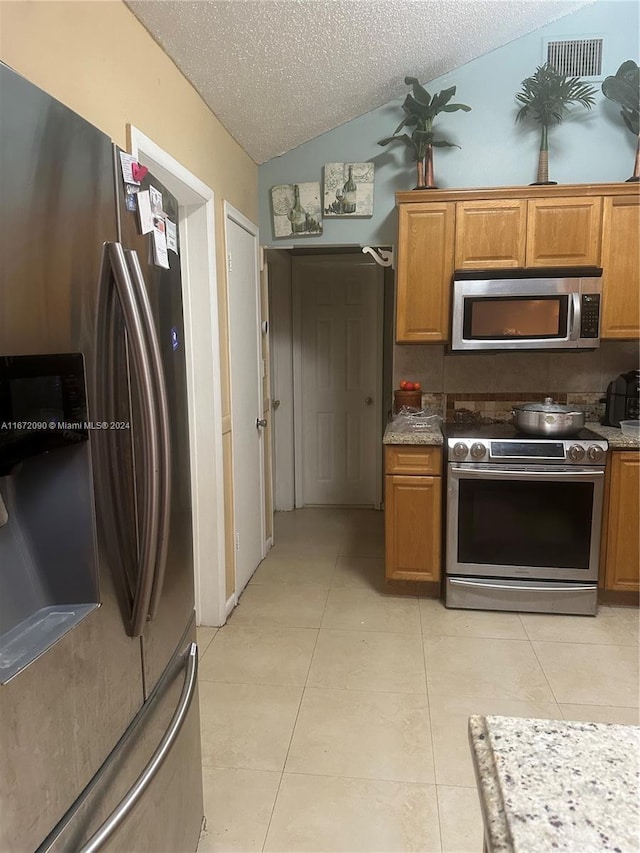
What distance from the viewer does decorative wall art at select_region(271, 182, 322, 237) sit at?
3377 mm

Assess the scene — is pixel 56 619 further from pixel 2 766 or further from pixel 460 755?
pixel 460 755

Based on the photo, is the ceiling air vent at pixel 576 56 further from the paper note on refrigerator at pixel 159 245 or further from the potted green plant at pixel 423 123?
the paper note on refrigerator at pixel 159 245

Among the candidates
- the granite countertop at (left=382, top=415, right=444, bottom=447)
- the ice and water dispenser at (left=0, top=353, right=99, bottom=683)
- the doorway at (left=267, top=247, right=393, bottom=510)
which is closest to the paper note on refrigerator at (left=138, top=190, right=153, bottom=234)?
the ice and water dispenser at (left=0, top=353, right=99, bottom=683)

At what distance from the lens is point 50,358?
86cm

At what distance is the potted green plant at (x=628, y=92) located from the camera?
3023 millimetres

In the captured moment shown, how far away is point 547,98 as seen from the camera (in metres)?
3.07

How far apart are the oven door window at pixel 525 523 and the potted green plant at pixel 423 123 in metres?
1.74

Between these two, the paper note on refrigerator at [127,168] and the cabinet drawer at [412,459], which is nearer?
the paper note on refrigerator at [127,168]

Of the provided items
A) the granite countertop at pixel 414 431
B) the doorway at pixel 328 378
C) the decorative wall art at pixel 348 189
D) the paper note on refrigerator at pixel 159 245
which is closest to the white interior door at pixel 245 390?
the decorative wall art at pixel 348 189

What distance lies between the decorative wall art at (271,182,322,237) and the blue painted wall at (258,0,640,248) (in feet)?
0.22

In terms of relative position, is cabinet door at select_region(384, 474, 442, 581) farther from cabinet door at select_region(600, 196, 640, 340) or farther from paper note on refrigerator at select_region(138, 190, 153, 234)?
paper note on refrigerator at select_region(138, 190, 153, 234)

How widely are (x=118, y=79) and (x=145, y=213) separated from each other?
0.88 m

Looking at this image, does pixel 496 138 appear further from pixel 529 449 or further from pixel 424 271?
pixel 529 449

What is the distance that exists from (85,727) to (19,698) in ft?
0.71
